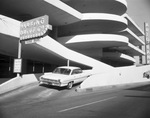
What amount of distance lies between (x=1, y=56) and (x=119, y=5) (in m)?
21.9

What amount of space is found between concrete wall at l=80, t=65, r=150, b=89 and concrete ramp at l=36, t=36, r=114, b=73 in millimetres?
3891

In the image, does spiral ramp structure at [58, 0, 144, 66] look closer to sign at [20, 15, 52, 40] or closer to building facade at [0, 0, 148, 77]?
building facade at [0, 0, 148, 77]


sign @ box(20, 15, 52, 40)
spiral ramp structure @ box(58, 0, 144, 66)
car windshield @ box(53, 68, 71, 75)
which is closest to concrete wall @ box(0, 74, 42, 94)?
car windshield @ box(53, 68, 71, 75)

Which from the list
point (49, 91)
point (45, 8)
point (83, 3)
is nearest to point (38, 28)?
point (49, 91)

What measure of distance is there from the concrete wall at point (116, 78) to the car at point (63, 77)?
1043mm

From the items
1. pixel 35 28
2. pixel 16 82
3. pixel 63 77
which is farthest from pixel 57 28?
pixel 63 77

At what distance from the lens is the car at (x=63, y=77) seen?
38.0 feet

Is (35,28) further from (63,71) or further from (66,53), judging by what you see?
(66,53)

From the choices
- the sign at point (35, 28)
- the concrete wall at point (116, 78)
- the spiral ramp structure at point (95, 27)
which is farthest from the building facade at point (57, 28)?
the concrete wall at point (116, 78)

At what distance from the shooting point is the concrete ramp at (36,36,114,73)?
52.4 feet

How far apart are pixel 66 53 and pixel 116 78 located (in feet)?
22.2

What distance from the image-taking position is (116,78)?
17203 mm

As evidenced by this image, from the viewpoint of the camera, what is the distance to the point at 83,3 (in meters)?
26.6

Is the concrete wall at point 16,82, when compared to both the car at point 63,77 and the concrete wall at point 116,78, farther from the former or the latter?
the concrete wall at point 116,78
